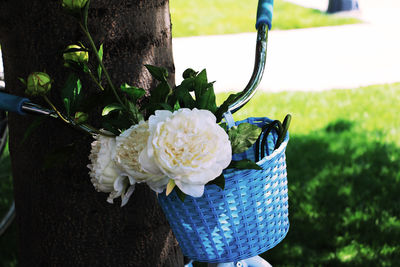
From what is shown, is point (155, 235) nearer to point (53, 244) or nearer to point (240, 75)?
point (53, 244)

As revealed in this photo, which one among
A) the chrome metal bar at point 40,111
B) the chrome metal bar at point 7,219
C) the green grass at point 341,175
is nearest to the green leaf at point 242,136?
the chrome metal bar at point 40,111

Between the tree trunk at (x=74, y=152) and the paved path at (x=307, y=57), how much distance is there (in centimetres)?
346

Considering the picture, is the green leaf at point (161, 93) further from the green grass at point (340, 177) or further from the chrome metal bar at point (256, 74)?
the green grass at point (340, 177)

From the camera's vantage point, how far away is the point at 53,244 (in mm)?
1904

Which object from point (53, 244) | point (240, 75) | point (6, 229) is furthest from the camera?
point (240, 75)

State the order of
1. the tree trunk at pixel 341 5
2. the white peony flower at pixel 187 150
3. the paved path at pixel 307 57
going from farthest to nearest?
the tree trunk at pixel 341 5 → the paved path at pixel 307 57 → the white peony flower at pixel 187 150

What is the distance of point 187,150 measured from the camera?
4.04ft

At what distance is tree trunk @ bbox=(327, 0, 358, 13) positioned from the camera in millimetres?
8031

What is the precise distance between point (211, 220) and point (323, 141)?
9.16 ft

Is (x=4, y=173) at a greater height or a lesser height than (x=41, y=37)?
lesser

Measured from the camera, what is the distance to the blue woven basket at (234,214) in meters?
1.42

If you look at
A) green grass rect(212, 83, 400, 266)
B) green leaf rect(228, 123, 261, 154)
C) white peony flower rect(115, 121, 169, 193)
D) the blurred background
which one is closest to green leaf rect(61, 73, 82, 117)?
white peony flower rect(115, 121, 169, 193)

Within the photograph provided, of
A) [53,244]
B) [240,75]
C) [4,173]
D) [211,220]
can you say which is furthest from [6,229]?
[240,75]

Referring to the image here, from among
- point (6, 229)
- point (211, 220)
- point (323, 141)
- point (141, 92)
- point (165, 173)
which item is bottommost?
point (6, 229)
